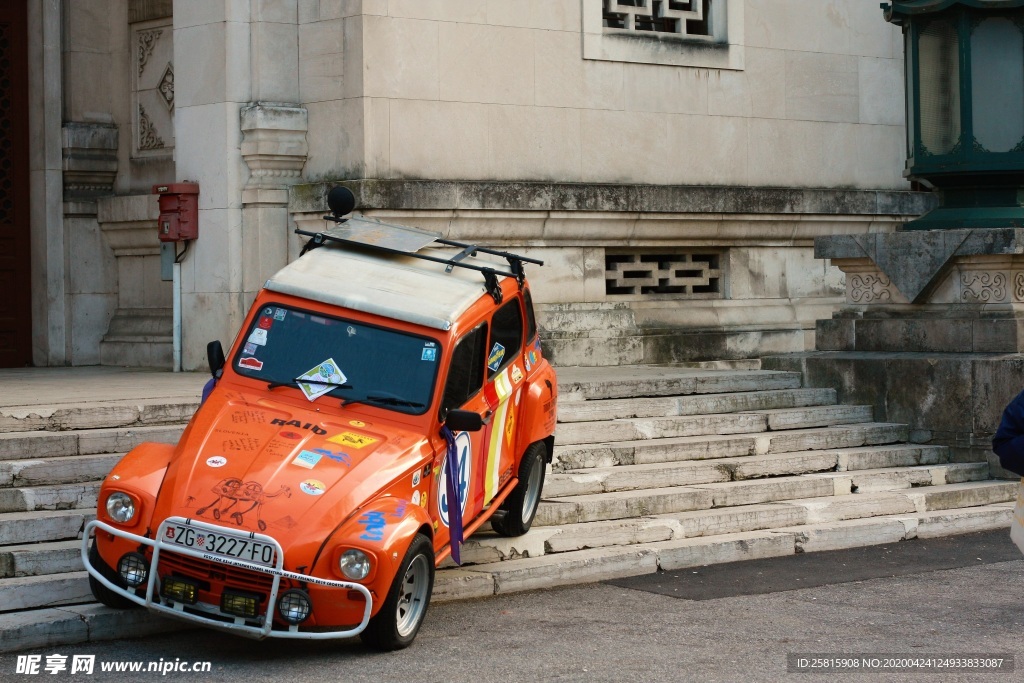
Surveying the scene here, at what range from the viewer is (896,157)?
53.4 ft

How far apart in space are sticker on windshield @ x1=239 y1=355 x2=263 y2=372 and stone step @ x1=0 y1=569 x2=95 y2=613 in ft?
4.56

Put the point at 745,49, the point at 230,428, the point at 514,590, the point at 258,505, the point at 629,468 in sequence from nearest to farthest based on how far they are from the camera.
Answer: the point at 258,505 < the point at 230,428 < the point at 514,590 < the point at 629,468 < the point at 745,49

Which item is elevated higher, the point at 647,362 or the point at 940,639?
the point at 647,362

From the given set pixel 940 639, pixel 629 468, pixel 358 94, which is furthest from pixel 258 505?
pixel 358 94

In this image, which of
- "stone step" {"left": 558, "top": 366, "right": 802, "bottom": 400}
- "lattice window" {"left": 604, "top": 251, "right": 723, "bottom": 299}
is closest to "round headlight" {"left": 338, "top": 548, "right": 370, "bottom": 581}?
"stone step" {"left": 558, "top": 366, "right": 802, "bottom": 400}

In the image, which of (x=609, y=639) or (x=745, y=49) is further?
(x=745, y=49)

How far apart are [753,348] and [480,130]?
3.73 m

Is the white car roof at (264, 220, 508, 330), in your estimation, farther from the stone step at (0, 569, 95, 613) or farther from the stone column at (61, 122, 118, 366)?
the stone column at (61, 122, 118, 366)

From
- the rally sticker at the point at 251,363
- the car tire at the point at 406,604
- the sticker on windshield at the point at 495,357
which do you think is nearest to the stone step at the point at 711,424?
the sticker on windshield at the point at 495,357

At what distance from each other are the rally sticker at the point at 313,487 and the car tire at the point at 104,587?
0.98 meters

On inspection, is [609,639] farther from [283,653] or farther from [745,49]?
[745,49]

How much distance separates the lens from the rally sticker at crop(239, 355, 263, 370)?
8.14 m

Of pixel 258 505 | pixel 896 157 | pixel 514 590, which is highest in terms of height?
pixel 896 157

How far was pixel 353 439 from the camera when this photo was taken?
758 centimetres
